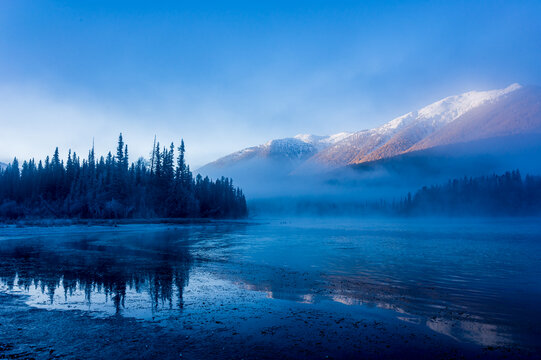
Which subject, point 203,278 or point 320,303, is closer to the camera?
point 320,303

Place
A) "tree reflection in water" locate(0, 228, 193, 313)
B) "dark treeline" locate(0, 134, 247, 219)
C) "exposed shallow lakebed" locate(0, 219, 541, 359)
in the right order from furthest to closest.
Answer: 1. "dark treeline" locate(0, 134, 247, 219)
2. "tree reflection in water" locate(0, 228, 193, 313)
3. "exposed shallow lakebed" locate(0, 219, 541, 359)

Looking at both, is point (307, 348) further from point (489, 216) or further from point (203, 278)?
point (489, 216)

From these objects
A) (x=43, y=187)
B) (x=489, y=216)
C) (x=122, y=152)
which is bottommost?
(x=489, y=216)

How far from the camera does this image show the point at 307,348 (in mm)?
8562

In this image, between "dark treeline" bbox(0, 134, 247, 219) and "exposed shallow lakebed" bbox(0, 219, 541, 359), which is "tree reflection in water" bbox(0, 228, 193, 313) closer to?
"exposed shallow lakebed" bbox(0, 219, 541, 359)

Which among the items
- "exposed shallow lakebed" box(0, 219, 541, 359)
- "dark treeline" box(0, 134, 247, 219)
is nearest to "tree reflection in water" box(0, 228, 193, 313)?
"exposed shallow lakebed" box(0, 219, 541, 359)

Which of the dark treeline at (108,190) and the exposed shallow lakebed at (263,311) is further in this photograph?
the dark treeline at (108,190)

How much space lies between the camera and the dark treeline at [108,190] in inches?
3826

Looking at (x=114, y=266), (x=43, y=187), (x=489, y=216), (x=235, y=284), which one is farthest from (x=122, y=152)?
(x=489, y=216)

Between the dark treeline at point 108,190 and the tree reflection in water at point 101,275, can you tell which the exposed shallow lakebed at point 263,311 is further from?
the dark treeline at point 108,190

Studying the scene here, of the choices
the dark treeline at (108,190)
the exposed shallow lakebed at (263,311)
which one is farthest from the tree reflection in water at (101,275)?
the dark treeline at (108,190)

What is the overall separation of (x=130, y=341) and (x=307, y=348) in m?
5.03

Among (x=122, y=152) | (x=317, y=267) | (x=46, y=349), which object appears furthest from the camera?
(x=122, y=152)

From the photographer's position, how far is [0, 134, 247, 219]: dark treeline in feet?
319
